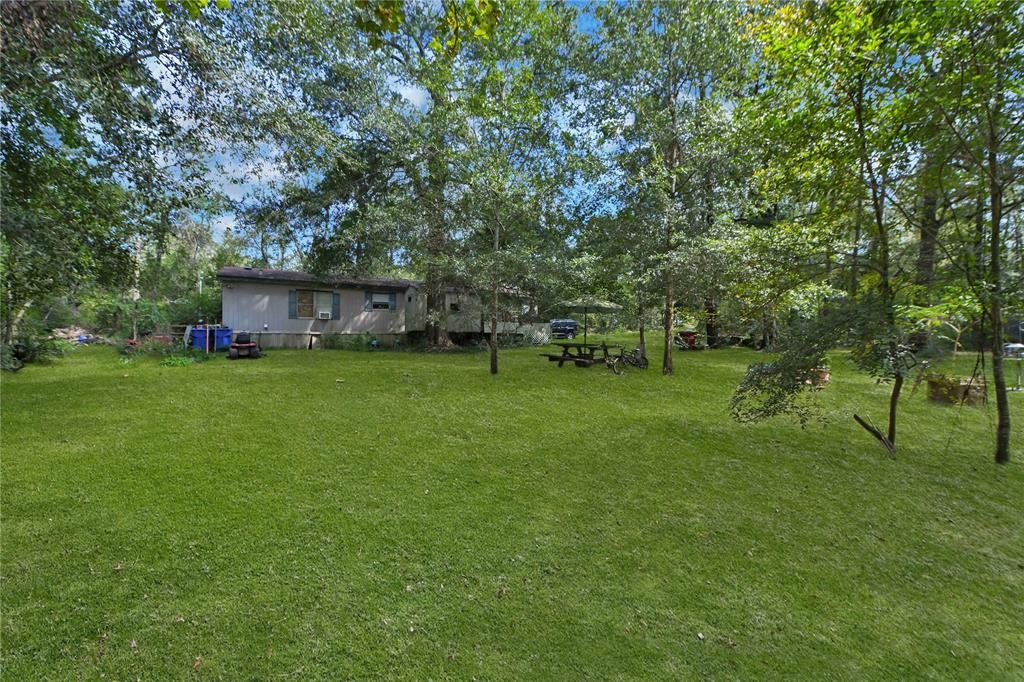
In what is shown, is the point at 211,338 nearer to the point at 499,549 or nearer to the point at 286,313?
the point at 286,313

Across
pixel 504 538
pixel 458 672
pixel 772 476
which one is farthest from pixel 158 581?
pixel 772 476

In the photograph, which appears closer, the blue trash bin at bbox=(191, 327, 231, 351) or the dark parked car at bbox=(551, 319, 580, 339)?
the blue trash bin at bbox=(191, 327, 231, 351)

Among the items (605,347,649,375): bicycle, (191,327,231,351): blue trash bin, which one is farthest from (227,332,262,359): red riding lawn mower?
(605,347,649,375): bicycle

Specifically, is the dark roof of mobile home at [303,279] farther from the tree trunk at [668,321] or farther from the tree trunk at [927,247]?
the tree trunk at [927,247]

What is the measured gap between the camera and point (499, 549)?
112 inches

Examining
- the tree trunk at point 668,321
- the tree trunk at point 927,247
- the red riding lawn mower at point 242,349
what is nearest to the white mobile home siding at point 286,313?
the red riding lawn mower at point 242,349

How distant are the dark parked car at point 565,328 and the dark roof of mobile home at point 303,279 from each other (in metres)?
11.7

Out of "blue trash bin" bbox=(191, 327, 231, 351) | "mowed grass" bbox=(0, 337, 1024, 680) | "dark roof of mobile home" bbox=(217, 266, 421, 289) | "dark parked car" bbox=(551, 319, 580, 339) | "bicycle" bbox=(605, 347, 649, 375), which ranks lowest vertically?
"mowed grass" bbox=(0, 337, 1024, 680)

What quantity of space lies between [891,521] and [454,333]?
1613cm

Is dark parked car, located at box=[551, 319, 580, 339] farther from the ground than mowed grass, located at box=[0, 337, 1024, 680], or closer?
farther from the ground

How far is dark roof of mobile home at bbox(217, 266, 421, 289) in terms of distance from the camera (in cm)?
1457

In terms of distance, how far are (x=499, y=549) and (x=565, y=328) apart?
2585cm

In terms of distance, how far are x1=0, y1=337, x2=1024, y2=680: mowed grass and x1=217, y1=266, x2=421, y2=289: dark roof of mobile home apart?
957 cm

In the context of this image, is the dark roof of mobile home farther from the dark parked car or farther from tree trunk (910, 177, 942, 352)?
tree trunk (910, 177, 942, 352)
